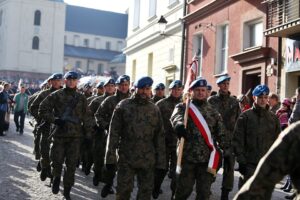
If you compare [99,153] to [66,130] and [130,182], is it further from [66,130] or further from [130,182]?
[130,182]

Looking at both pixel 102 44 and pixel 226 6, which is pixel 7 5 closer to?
pixel 102 44

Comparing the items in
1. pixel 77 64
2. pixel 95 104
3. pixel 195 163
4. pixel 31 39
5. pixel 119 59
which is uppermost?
pixel 119 59

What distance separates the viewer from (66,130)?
8.01 m

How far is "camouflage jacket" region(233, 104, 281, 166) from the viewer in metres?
6.86

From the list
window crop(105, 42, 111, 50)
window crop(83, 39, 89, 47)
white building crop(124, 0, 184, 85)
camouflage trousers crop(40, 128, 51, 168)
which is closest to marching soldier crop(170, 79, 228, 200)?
camouflage trousers crop(40, 128, 51, 168)

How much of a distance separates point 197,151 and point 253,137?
1036 mm

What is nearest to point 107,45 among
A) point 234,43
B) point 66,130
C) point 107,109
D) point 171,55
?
point 171,55

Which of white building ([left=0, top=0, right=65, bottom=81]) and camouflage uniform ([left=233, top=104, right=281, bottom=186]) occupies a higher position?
white building ([left=0, top=0, right=65, bottom=81])

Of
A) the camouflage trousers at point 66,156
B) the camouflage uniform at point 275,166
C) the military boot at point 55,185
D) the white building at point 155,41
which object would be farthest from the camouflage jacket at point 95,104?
the white building at point 155,41

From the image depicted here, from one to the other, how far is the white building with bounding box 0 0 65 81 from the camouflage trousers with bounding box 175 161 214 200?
69374 mm

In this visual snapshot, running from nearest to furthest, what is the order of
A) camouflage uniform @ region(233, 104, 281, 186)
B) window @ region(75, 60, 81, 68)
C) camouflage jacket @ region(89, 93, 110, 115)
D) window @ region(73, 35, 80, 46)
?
1. camouflage uniform @ region(233, 104, 281, 186)
2. camouflage jacket @ region(89, 93, 110, 115)
3. window @ region(75, 60, 81, 68)
4. window @ region(73, 35, 80, 46)

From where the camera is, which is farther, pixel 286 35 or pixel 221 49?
pixel 221 49

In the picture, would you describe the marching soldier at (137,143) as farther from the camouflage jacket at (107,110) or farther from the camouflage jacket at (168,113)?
the camouflage jacket at (107,110)

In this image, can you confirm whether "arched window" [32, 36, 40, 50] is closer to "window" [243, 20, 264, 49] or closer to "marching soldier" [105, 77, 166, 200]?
"window" [243, 20, 264, 49]
